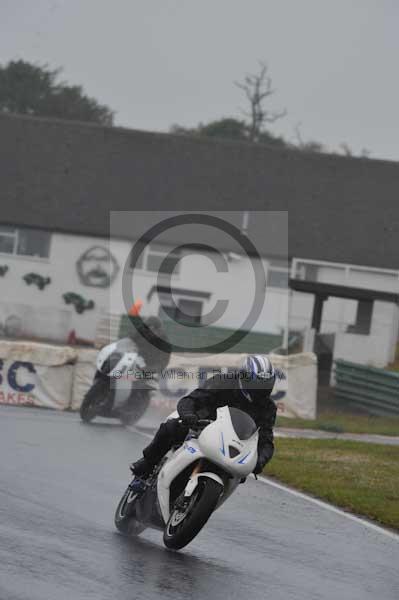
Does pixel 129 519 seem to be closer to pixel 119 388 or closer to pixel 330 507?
pixel 330 507

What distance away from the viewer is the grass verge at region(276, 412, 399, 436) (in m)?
26.1

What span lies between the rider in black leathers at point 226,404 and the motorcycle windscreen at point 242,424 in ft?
0.80

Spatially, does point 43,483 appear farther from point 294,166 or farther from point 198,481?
point 294,166

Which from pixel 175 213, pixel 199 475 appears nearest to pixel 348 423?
pixel 199 475

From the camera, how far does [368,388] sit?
31.0m

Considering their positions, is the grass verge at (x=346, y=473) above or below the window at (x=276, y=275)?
below

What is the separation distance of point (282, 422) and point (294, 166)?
103ft

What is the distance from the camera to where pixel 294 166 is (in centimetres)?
5638

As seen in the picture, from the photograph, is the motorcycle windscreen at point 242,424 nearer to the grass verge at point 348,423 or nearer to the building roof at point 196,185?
the grass verge at point 348,423

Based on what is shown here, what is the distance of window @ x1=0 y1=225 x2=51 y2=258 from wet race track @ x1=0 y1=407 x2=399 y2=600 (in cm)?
3959

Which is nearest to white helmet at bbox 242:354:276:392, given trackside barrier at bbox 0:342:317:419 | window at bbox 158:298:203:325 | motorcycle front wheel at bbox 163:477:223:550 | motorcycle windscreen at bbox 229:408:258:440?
motorcycle windscreen at bbox 229:408:258:440

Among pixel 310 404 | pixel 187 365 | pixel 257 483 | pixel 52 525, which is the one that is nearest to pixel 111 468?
pixel 257 483

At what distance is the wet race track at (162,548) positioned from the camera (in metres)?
7.64

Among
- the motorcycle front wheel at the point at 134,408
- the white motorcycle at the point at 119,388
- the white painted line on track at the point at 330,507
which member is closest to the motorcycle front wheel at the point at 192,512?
the white painted line on track at the point at 330,507
